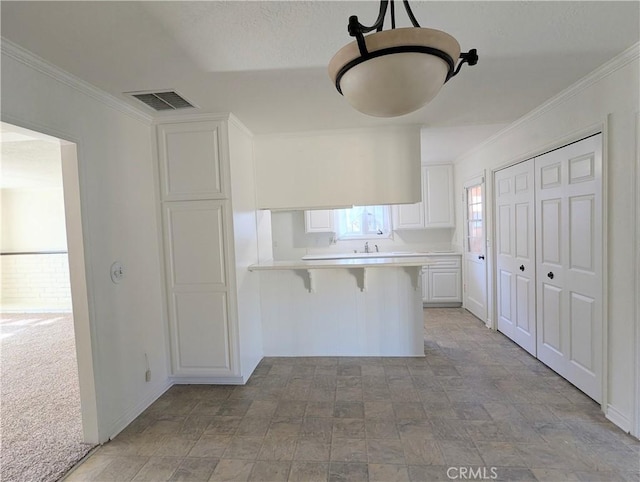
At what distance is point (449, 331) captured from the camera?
13.0 ft

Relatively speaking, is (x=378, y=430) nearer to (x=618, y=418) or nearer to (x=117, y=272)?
(x=618, y=418)

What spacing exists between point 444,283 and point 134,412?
4.36m

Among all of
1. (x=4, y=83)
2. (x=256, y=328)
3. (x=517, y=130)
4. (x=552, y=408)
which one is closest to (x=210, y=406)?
(x=256, y=328)

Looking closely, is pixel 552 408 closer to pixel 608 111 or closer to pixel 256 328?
pixel 608 111

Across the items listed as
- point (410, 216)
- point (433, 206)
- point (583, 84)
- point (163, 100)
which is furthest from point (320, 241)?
point (583, 84)

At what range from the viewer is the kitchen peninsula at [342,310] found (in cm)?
328

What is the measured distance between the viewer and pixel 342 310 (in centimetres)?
336

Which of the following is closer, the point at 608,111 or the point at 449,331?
the point at 608,111

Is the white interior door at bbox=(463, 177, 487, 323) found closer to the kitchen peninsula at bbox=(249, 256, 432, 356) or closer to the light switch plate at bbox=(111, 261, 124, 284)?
the kitchen peninsula at bbox=(249, 256, 432, 356)

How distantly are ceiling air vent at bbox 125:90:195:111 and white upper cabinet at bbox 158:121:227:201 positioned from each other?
227 millimetres

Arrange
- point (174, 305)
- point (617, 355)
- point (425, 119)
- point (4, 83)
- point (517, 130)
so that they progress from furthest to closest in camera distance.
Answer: point (517, 130) → point (425, 119) → point (174, 305) → point (617, 355) → point (4, 83)

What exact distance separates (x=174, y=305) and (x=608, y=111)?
3.61m

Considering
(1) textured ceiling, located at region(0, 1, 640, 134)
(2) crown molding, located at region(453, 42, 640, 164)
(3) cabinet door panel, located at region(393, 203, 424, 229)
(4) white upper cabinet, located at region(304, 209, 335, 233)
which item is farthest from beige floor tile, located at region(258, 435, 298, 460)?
(3) cabinet door panel, located at region(393, 203, 424, 229)

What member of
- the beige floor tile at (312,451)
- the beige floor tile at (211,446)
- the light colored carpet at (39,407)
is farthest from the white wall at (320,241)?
the beige floor tile at (312,451)
